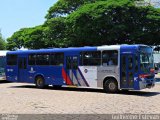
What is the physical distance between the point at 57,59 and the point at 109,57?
4.27 metres

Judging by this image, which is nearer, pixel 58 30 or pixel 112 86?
pixel 112 86

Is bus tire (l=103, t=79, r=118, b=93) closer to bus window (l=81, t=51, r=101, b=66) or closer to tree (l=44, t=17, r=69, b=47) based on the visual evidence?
bus window (l=81, t=51, r=101, b=66)

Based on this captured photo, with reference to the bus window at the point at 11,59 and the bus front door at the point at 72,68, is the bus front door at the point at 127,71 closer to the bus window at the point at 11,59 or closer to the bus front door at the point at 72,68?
the bus front door at the point at 72,68

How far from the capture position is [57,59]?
23.4m

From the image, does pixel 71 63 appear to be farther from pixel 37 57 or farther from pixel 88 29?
pixel 88 29

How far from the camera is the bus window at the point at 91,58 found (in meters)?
21.0

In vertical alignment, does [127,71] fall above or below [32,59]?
below

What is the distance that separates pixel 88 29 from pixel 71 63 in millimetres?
9393

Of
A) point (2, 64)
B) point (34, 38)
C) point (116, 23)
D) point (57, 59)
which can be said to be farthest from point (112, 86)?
point (34, 38)

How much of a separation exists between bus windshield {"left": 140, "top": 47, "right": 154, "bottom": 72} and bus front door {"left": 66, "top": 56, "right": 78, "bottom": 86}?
14.5 ft

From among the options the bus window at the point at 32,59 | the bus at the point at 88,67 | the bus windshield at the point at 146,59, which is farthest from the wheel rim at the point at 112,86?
the bus window at the point at 32,59

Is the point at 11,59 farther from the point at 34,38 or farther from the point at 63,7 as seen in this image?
the point at 34,38

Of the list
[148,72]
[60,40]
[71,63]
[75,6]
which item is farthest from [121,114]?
[75,6]

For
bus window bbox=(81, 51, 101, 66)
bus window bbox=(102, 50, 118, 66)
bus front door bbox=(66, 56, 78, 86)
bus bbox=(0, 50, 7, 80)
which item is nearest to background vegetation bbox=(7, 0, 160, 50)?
bus bbox=(0, 50, 7, 80)
